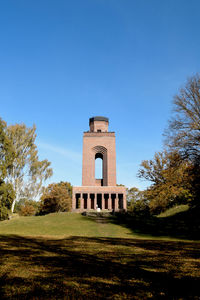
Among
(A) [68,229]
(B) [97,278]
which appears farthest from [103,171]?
(B) [97,278]

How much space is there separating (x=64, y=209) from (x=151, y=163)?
2781cm

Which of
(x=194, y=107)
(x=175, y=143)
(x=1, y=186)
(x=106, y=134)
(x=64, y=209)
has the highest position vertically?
(x=106, y=134)

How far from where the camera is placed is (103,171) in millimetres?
42969

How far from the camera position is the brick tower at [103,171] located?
38.8 metres

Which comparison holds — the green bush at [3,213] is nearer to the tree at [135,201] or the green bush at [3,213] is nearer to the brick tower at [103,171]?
the brick tower at [103,171]

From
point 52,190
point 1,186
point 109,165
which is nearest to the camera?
point 1,186

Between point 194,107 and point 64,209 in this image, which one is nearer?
point 194,107

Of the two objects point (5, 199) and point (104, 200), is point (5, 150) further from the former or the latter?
point (104, 200)

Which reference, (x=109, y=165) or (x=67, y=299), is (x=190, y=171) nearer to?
(x=67, y=299)

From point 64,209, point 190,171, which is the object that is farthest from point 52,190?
point 190,171

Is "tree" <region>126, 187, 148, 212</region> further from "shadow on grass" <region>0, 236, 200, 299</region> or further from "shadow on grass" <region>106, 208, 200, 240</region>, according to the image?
"shadow on grass" <region>0, 236, 200, 299</region>

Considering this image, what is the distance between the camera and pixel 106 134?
4419cm

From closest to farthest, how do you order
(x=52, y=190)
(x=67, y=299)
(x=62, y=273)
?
(x=67, y=299) < (x=62, y=273) < (x=52, y=190)

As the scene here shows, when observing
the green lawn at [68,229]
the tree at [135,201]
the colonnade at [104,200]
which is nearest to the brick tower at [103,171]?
the colonnade at [104,200]
